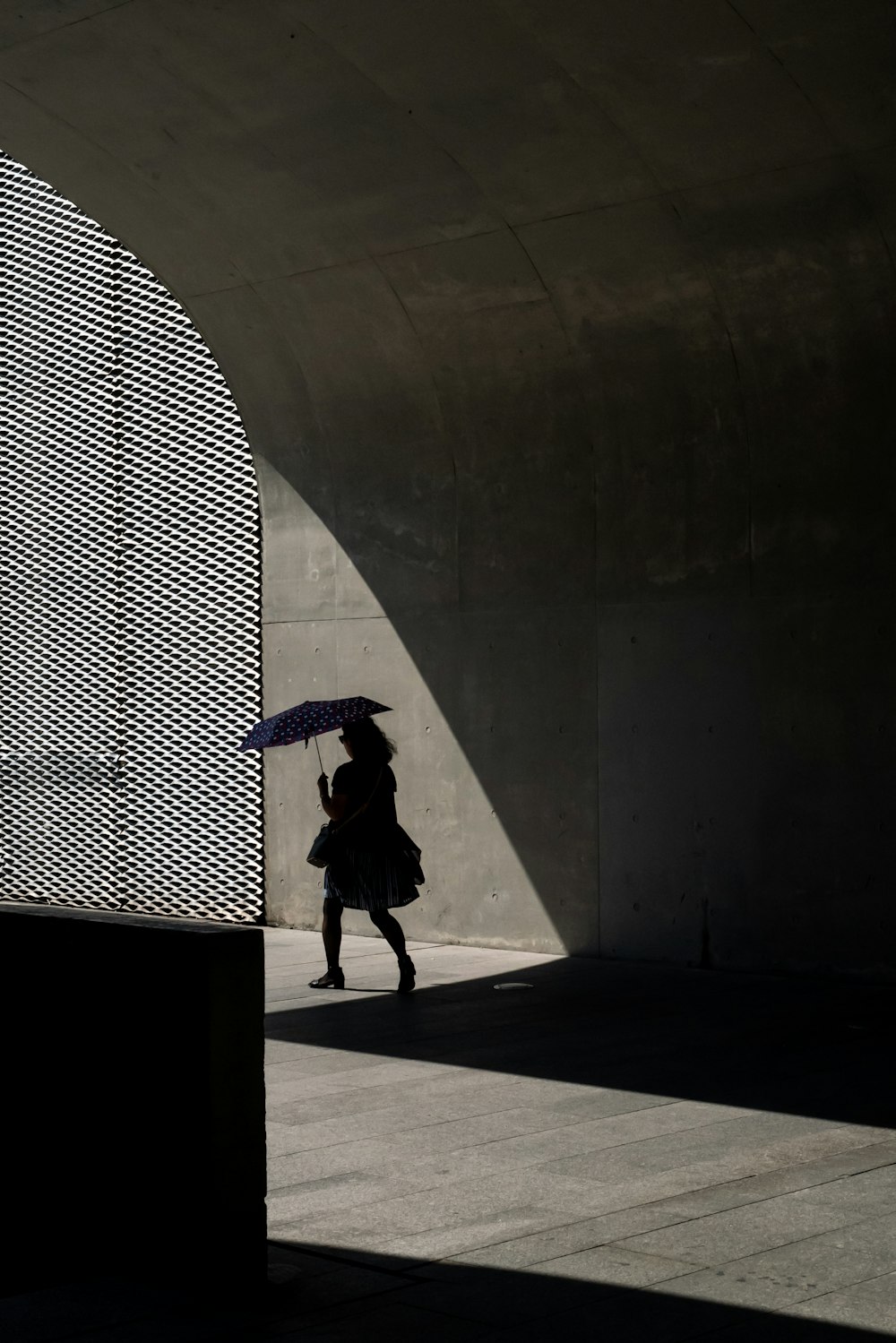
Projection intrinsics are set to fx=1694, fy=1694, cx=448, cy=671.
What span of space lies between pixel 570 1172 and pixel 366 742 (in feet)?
14.8

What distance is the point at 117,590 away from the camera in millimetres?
14477

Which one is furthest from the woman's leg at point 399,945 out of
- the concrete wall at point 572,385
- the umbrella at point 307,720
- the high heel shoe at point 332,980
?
the concrete wall at point 572,385

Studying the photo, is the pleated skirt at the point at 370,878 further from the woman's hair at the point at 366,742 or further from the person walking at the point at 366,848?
the woman's hair at the point at 366,742

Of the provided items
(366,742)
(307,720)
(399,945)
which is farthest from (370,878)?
(307,720)

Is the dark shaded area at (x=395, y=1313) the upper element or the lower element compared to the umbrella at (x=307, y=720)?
lower

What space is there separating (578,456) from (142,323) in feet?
15.4

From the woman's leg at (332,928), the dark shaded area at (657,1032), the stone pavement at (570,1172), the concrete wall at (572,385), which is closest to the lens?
the stone pavement at (570,1172)

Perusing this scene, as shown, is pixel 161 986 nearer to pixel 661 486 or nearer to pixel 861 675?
pixel 861 675

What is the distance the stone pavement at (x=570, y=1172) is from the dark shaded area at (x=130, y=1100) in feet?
0.73

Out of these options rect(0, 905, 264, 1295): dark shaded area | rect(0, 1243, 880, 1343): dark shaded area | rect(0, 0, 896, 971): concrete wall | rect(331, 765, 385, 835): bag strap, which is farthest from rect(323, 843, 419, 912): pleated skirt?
rect(0, 1243, 880, 1343): dark shaded area

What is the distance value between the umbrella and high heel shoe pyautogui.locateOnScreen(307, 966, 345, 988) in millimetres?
1421

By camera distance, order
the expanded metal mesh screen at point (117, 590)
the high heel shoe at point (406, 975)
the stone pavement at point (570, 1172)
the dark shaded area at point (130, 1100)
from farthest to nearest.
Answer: the expanded metal mesh screen at point (117, 590)
the high heel shoe at point (406, 975)
the dark shaded area at point (130, 1100)
the stone pavement at point (570, 1172)

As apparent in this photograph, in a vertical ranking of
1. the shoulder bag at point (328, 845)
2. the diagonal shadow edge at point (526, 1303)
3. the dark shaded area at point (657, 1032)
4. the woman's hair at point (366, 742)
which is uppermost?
Answer: the woman's hair at point (366, 742)

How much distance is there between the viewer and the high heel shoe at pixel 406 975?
10008 mm
